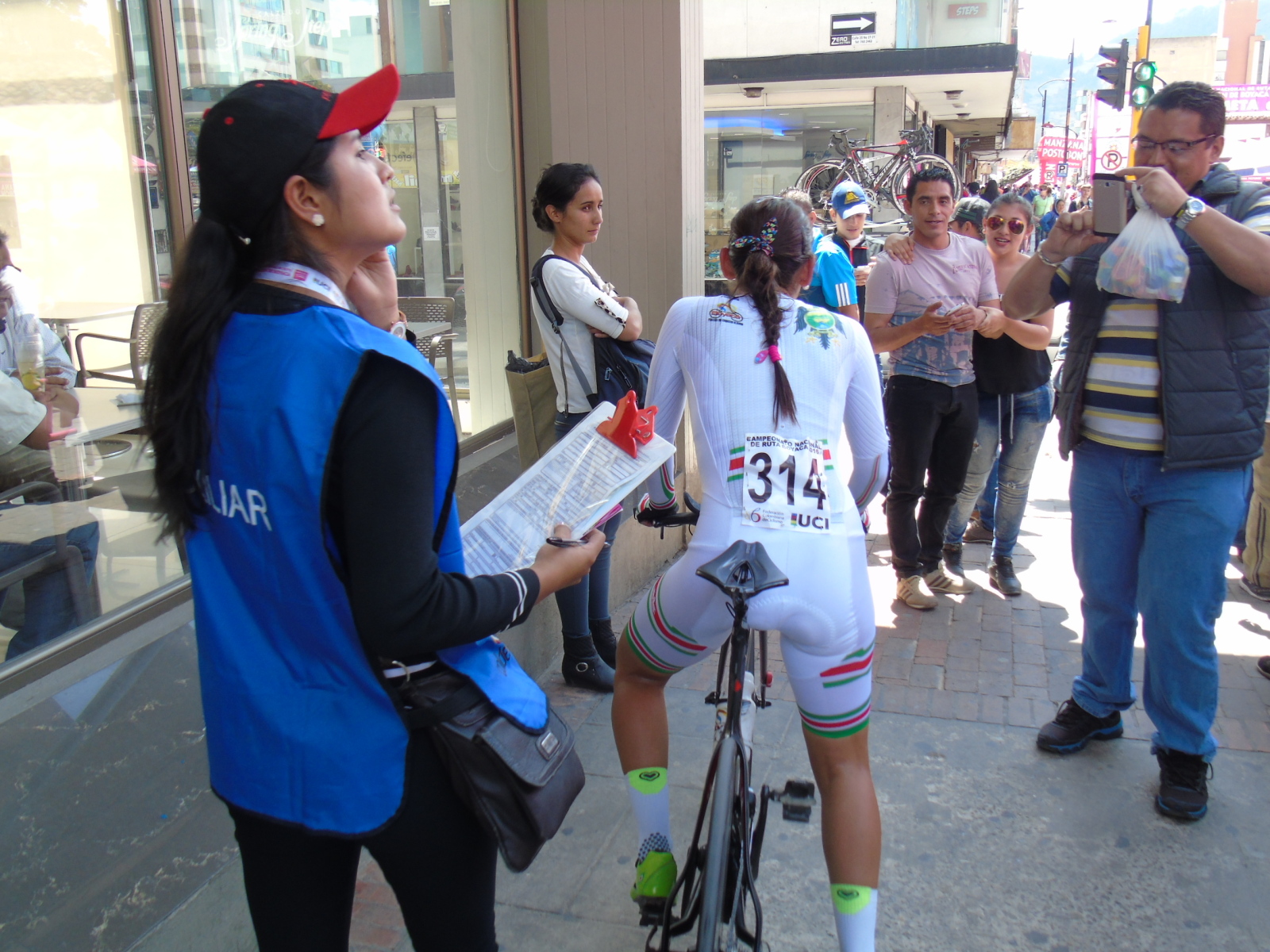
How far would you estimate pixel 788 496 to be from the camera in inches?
91.9

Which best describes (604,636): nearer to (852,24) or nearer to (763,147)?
Answer: (852,24)

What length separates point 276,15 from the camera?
384cm

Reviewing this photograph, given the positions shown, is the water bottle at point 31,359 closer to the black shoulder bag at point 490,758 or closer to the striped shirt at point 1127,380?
the black shoulder bag at point 490,758

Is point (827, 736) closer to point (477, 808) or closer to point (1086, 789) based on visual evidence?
point (477, 808)

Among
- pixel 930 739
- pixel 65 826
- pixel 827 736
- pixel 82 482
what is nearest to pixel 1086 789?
pixel 930 739

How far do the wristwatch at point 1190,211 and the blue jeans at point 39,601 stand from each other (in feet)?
10.9

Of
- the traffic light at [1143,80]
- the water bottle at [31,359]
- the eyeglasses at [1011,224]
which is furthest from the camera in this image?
the traffic light at [1143,80]

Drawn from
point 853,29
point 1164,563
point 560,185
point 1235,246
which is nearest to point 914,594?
point 1164,563

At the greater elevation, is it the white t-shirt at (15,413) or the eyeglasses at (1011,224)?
the eyeglasses at (1011,224)

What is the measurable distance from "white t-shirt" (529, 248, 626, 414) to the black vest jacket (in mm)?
1907

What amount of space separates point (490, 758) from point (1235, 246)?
267 cm

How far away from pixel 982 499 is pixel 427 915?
5.64 meters

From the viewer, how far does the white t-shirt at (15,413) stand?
2656 millimetres

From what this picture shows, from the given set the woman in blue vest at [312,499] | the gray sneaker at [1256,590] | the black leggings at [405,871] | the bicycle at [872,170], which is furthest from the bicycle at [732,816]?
the bicycle at [872,170]
